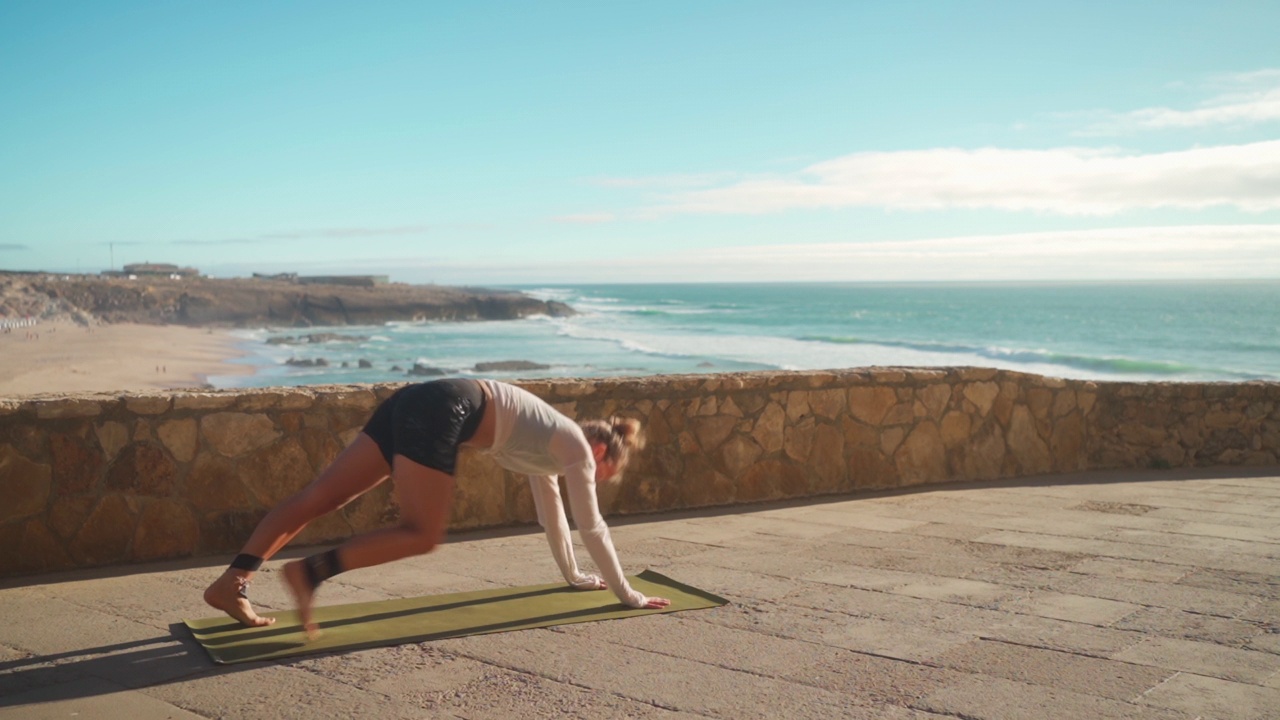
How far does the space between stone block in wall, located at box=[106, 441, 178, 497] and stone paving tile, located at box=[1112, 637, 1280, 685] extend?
398 cm

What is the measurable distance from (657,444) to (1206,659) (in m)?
3.32

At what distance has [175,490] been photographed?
203 inches

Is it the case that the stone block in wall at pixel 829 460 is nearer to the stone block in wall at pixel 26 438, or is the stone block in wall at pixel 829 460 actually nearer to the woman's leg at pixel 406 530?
the woman's leg at pixel 406 530

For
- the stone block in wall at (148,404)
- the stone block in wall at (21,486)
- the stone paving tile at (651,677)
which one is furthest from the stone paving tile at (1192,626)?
the stone block in wall at (21,486)

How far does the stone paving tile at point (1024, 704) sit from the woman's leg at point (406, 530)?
1.59 m

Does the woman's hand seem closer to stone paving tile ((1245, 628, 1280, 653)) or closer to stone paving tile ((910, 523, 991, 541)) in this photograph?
stone paving tile ((910, 523, 991, 541))

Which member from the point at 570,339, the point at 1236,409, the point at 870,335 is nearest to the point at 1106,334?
the point at 870,335

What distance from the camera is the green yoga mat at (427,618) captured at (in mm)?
3637

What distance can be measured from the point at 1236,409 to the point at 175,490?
7.04 meters

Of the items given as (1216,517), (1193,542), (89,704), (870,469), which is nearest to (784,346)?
(870,469)

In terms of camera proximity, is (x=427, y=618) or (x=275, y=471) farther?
(x=275, y=471)

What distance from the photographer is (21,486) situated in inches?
189

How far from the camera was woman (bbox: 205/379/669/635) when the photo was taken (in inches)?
141

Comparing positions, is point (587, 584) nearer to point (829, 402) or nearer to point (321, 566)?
point (321, 566)
